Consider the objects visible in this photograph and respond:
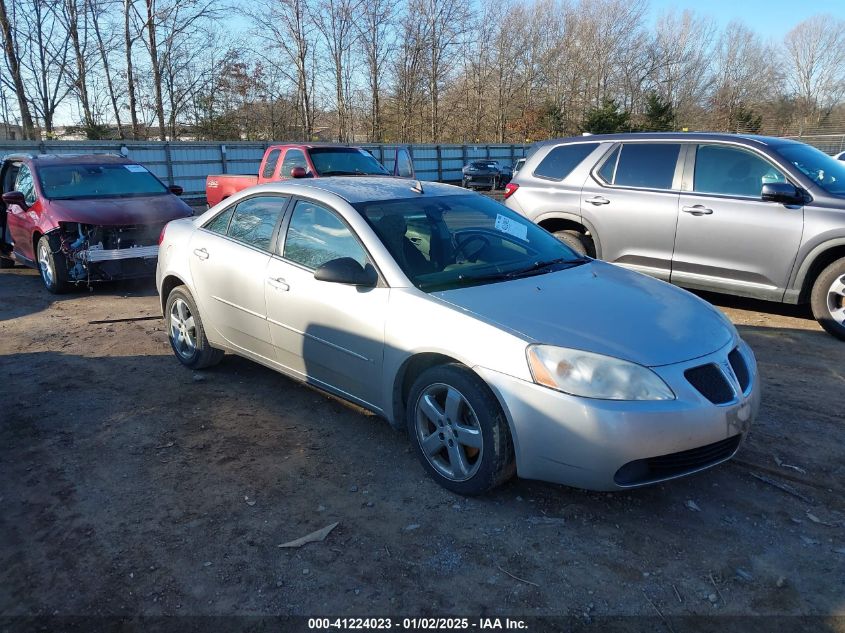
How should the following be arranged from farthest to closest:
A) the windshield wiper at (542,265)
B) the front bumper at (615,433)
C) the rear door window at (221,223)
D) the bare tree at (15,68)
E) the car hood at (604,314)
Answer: the bare tree at (15,68)
the rear door window at (221,223)
the windshield wiper at (542,265)
the car hood at (604,314)
the front bumper at (615,433)

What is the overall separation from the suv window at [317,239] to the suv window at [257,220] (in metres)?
0.21

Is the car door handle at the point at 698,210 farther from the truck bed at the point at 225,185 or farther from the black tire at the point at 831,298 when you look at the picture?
the truck bed at the point at 225,185

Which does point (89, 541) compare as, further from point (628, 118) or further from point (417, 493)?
point (628, 118)

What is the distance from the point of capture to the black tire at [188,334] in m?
5.31

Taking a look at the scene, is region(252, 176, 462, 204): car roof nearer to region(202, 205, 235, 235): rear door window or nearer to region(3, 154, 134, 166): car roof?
region(202, 205, 235, 235): rear door window

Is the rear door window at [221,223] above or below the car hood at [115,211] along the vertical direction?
above

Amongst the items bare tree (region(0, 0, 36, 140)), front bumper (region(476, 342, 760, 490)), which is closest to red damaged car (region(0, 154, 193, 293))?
front bumper (region(476, 342, 760, 490))

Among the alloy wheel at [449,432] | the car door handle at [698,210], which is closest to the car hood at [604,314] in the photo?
the alloy wheel at [449,432]

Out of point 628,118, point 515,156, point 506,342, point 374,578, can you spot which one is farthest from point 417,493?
point 628,118

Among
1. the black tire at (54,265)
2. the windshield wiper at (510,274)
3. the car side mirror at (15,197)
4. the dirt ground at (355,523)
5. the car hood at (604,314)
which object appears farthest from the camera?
the car side mirror at (15,197)

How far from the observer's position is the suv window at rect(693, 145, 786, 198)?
21.8 feet

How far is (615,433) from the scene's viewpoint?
2.96 meters

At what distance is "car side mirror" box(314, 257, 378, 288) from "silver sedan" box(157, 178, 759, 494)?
0.4 inches

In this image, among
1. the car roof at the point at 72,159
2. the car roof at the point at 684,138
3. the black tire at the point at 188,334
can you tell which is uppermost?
the car roof at the point at 684,138
